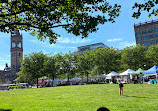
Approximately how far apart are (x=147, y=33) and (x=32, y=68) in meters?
64.8

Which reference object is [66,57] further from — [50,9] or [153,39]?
[50,9]

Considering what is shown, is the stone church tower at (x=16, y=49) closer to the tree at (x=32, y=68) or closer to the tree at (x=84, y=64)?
the tree at (x=32, y=68)

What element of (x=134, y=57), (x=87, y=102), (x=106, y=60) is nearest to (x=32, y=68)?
(x=106, y=60)

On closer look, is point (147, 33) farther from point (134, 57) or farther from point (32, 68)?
point (32, 68)

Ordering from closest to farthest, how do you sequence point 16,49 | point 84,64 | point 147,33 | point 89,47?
point 84,64
point 147,33
point 89,47
point 16,49

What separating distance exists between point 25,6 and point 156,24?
92225 mm

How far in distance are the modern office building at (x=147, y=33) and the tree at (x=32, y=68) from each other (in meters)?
57.9

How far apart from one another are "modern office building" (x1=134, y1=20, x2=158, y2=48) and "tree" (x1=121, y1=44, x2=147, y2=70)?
34694mm

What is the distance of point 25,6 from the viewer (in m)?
9.08

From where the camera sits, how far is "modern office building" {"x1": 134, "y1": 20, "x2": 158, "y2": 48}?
88875mm

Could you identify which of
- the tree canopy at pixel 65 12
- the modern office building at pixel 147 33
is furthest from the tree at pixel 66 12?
the modern office building at pixel 147 33

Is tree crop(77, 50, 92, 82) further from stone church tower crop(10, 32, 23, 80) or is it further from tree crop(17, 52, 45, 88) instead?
stone church tower crop(10, 32, 23, 80)

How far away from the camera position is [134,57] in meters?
57.2

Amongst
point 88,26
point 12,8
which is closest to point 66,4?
point 88,26
